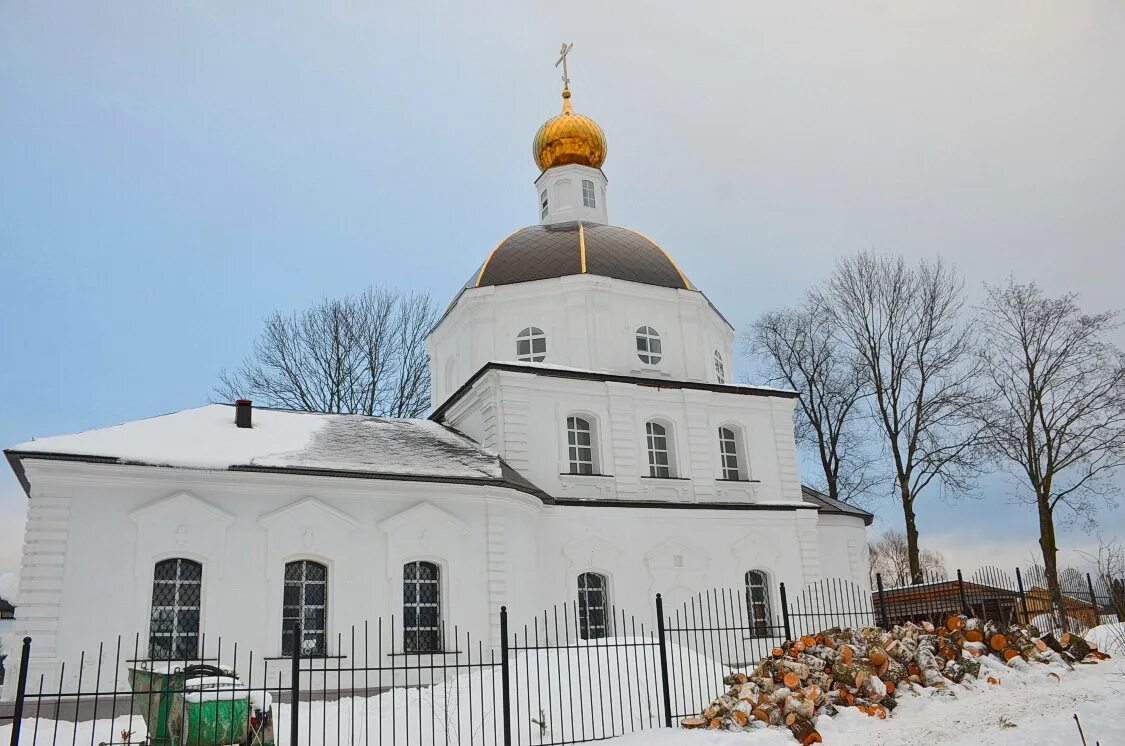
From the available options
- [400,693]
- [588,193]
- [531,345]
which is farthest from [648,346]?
[400,693]

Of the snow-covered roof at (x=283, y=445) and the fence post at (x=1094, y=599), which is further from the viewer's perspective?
the snow-covered roof at (x=283, y=445)

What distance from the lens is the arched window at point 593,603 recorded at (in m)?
19.4

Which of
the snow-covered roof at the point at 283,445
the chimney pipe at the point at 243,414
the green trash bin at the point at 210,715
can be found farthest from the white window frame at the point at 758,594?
the green trash bin at the point at 210,715

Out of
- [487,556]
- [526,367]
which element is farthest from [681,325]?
[487,556]

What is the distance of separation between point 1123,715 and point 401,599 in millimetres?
11195

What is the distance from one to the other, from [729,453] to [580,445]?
4.08m

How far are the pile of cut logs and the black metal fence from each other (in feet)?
1.55

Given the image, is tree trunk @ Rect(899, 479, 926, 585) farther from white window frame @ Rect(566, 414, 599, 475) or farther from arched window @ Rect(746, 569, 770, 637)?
white window frame @ Rect(566, 414, 599, 475)

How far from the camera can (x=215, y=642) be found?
49.1 ft

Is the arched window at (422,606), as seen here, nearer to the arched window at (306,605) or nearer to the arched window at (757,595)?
the arched window at (306,605)

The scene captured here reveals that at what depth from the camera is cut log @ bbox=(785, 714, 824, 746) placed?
32.5 ft

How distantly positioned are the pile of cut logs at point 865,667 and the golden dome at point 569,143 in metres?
19.1

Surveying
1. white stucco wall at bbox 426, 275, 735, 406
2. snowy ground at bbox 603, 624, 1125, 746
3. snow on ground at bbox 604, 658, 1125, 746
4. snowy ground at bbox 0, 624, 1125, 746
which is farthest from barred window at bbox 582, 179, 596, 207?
snow on ground at bbox 604, 658, 1125, 746

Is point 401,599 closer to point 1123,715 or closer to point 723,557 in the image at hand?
point 723,557
